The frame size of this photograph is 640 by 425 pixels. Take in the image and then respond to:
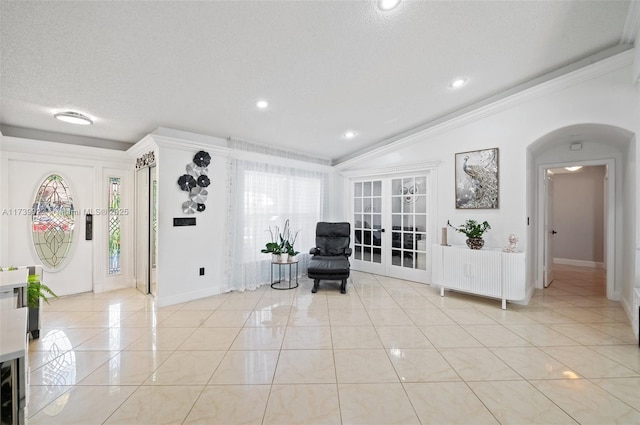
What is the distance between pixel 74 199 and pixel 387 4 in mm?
4673

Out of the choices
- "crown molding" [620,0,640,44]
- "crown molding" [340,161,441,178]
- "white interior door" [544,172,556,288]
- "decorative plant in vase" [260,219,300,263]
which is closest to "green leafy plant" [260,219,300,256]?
"decorative plant in vase" [260,219,300,263]

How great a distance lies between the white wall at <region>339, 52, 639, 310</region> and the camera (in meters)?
2.89

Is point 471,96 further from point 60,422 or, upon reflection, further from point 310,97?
point 60,422

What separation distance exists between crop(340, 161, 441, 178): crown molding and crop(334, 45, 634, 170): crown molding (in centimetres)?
37

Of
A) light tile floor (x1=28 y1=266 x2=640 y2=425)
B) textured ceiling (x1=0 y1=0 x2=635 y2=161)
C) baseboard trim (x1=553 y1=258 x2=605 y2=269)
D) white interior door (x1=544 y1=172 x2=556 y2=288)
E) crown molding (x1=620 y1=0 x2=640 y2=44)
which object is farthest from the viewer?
baseboard trim (x1=553 y1=258 x2=605 y2=269)

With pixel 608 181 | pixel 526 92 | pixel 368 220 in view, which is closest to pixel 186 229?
pixel 368 220

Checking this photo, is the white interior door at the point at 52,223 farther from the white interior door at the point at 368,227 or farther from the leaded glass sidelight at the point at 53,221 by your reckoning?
the white interior door at the point at 368,227

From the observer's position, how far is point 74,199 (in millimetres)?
3791

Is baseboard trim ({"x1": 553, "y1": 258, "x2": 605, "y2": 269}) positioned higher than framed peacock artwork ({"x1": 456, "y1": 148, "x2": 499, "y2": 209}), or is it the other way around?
framed peacock artwork ({"x1": 456, "y1": 148, "x2": 499, "y2": 209})

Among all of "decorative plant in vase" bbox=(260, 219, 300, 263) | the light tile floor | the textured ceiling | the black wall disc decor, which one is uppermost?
the textured ceiling

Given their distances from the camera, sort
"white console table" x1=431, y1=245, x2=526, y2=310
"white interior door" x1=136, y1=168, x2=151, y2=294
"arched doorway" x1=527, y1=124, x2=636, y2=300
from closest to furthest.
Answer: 1. "arched doorway" x1=527, y1=124, x2=636, y2=300
2. "white console table" x1=431, y1=245, x2=526, y2=310
3. "white interior door" x1=136, y1=168, x2=151, y2=294

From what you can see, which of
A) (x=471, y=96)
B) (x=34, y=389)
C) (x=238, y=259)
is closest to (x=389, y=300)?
(x=238, y=259)

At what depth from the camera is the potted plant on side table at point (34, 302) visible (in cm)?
234

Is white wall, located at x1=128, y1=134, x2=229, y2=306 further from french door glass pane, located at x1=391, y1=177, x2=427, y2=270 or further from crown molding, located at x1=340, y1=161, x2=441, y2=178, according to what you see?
french door glass pane, located at x1=391, y1=177, x2=427, y2=270
